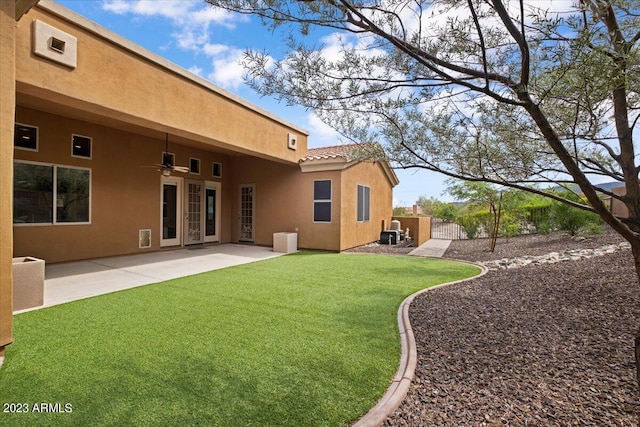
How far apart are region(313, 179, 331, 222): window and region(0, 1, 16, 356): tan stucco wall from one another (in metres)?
9.20

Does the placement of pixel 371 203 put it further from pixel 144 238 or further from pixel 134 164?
pixel 134 164

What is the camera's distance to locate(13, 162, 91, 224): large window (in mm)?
7938

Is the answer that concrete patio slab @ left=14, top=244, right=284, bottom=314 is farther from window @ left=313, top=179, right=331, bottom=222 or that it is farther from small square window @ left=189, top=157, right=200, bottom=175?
small square window @ left=189, top=157, right=200, bottom=175

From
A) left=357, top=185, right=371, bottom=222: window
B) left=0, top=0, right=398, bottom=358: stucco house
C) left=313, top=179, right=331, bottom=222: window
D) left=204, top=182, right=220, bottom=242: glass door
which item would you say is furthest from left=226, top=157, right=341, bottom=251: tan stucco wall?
left=357, top=185, right=371, bottom=222: window

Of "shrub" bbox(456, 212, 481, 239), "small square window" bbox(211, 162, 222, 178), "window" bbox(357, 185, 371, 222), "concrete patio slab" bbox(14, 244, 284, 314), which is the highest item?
"small square window" bbox(211, 162, 222, 178)

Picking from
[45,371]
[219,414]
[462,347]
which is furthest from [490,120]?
[45,371]

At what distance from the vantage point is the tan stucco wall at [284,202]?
39.3 feet

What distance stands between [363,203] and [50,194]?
35.2 feet

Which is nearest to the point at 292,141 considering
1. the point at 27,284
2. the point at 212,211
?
the point at 212,211

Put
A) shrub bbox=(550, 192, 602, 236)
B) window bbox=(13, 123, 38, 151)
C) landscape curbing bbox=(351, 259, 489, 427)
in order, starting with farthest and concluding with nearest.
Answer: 1. shrub bbox=(550, 192, 602, 236)
2. window bbox=(13, 123, 38, 151)
3. landscape curbing bbox=(351, 259, 489, 427)

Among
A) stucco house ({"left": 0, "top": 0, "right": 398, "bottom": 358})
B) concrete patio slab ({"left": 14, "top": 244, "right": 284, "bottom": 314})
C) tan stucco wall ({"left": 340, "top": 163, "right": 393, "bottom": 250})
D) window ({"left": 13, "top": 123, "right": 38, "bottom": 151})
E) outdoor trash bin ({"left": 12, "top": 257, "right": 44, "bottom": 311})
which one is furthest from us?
tan stucco wall ({"left": 340, "top": 163, "right": 393, "bottom": 250})

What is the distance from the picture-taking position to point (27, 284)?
5.09 metres

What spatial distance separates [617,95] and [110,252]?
11.7 m

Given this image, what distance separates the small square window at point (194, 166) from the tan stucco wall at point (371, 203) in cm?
596
